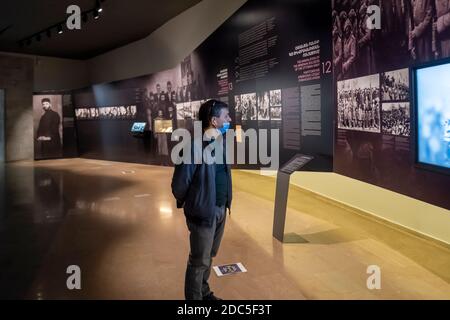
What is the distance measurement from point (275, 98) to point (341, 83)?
5.20 feet

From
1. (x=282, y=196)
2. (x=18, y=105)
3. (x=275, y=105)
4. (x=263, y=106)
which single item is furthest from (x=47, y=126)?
(x=282, y=196)

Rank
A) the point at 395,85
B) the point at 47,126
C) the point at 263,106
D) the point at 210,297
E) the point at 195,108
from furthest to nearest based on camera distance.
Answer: the point at 47,126 < the point at 195,108 < the point at 263,106 < the point at 395,85 < the point at 210,297

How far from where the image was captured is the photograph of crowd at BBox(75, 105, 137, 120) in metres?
12.1

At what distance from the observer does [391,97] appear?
407 cm

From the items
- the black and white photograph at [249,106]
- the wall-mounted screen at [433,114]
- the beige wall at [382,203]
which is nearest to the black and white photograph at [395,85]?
the wall-mounted screen at [433,114]

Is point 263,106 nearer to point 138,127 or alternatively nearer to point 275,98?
point 275,98

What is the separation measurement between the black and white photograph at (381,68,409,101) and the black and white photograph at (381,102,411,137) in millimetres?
74

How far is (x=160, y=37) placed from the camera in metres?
11.4

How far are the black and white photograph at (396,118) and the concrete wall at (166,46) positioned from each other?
431 centimetres

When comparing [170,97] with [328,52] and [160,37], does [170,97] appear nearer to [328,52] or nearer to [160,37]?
[160,37]

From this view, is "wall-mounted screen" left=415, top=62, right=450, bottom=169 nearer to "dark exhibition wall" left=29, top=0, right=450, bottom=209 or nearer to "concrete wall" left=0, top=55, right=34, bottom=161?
"dark exhibition wall" left=29, top=0, right=450, bottom=209

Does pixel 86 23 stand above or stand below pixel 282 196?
above

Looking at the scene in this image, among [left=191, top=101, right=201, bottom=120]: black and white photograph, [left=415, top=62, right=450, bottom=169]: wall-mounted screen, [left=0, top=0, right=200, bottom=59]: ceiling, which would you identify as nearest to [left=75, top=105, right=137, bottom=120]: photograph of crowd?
[left=0, top=0, right=200, bottom=59]: ceiling

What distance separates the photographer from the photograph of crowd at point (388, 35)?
3504 millimetres
